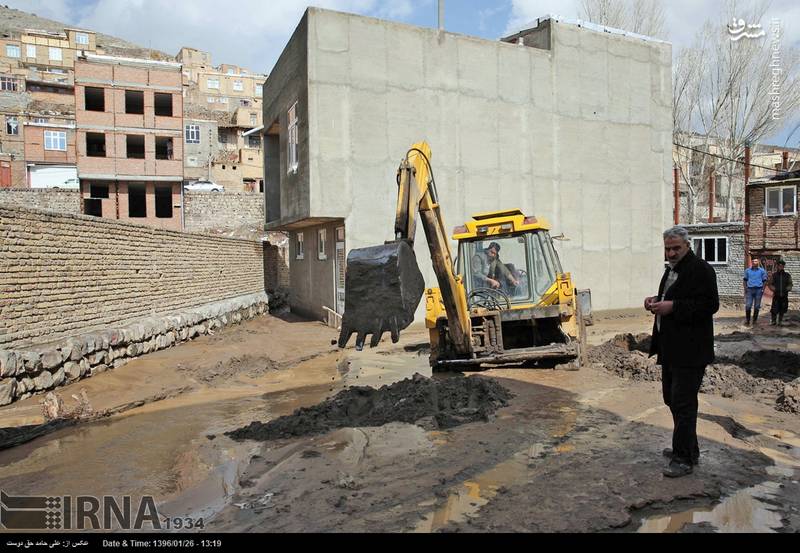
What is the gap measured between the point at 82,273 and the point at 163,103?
36.9m

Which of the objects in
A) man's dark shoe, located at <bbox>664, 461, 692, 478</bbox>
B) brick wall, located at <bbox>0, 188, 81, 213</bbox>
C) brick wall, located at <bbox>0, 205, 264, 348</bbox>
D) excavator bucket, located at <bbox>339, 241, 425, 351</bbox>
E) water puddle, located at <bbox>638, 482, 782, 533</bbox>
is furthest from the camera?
brick wall, located at <bbox>0, 188, 81, 213</bbox>

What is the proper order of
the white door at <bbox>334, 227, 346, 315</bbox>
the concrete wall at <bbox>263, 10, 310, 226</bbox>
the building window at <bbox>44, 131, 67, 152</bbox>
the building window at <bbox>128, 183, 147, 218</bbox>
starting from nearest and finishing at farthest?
the concrete wall at <bbox>263, 10, 310, 226</bbox>, the white door at <bbox>334, 227, 346, 315</bbox>, the building window at <bbox>128, 183, 147, 218</bbox>, the building window at <bbox>44, 131, 67, 152</bbox>

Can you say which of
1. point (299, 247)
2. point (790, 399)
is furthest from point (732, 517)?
point (299, 247)

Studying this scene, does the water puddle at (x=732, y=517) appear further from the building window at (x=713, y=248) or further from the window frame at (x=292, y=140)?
the building window at (x=713, y=248)

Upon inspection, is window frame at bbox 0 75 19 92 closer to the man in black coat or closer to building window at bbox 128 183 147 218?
building window at bbox 128 183 147 218

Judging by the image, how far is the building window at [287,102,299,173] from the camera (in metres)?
17.5

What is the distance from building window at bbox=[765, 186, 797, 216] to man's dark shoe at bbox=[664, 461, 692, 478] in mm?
27480

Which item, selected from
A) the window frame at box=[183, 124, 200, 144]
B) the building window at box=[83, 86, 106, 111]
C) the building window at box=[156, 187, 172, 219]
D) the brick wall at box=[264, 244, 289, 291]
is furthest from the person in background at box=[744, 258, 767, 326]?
the window frame at box=[183, 124, 200, 144]

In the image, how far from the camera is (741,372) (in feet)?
28.9

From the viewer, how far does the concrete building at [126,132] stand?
130 feet

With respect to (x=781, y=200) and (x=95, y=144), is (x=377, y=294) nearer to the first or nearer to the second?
(x=781, y=200)

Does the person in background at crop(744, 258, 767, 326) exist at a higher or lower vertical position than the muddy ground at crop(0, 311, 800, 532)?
higher
